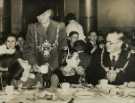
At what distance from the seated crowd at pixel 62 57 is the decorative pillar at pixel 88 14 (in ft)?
0.21

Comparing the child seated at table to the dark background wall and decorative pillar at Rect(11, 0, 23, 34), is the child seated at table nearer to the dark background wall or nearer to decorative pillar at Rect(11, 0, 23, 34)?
the dark background wall

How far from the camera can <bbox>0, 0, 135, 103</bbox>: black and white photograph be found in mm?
3037

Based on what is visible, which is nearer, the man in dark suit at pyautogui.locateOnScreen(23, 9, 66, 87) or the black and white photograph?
the black and white photograph

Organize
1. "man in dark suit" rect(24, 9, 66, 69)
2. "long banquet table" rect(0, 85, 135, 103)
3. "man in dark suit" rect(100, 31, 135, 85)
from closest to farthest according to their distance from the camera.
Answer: "long banquet table" rect(0, 85, 135, 103), "man in dark suit" rect(100, 31, 135, 85), "man in dark suit" rect(24, 9, 66, 69)

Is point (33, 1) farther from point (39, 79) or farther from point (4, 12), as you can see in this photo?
point (39, 79)

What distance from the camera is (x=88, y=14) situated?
3.21m

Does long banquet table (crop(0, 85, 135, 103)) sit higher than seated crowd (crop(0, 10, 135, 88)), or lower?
lower

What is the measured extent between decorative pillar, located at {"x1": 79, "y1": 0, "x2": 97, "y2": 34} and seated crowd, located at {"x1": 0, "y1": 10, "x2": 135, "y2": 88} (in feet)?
0.21

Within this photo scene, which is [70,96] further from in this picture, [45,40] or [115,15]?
[115,15]

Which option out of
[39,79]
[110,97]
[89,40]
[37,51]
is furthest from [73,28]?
[110,97]

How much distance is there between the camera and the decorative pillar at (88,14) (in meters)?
3.20

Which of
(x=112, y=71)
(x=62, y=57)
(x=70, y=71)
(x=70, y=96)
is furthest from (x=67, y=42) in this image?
(x=70, y=96)

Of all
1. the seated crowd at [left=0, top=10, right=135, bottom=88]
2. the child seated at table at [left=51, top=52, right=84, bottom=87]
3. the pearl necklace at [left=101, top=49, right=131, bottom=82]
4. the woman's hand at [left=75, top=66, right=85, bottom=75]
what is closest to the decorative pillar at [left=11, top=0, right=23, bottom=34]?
the seated crowd at [left=0, top=10, right=135, bottom=88]

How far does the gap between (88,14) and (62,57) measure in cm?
53
